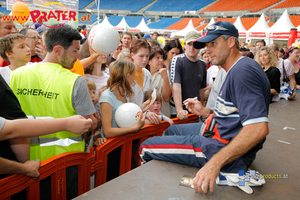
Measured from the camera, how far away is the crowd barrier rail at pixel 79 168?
4.40 ft

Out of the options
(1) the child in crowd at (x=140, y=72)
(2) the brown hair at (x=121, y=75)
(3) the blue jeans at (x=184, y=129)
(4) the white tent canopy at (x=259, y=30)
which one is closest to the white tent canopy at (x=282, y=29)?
(4) the white tent canopy at (x=259, y=30)

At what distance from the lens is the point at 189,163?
72.4 inches

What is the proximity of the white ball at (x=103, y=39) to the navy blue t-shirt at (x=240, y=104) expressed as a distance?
1493 millimetres

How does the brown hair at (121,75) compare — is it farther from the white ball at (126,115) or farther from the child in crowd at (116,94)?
the white ball at (126,115)

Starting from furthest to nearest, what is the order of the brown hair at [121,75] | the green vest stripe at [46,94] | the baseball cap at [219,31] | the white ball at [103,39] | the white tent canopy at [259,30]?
1. the white tent canopy at [259,30]
2. the white ball at [103,39]
3. the brown hair at [121,75]
4. the baseball cap at [219,31]
5. the green vest stripe at [46,94]

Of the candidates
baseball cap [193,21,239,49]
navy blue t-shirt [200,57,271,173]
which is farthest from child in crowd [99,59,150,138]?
baseball cap [193,21,239,49]

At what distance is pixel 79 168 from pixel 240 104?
138cm

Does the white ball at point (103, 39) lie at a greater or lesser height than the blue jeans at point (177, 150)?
greater

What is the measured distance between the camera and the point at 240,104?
146cm

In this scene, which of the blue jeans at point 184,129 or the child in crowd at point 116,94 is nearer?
the child in crowd at point 116,94

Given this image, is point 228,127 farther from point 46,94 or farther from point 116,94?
point 46,94

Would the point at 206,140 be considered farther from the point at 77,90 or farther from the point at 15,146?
the point at 15,146

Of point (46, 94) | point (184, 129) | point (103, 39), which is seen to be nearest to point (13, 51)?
point (103, 39)

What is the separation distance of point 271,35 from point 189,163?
1672 cm
